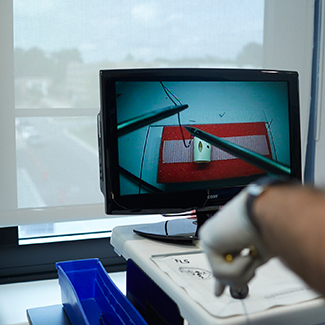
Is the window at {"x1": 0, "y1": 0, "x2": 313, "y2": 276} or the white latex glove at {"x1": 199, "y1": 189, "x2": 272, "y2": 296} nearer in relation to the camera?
the white latex glove at {"x1": 199, "y1": 189, "x2": 272, "y2": 296}

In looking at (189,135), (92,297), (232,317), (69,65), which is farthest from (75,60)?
(232,317)

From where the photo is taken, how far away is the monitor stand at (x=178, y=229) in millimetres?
1150

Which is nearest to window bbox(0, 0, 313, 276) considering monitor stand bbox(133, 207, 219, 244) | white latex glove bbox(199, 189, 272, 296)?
monitor stand bbox(133, 207, 219, 244)

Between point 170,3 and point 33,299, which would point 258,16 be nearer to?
point 170,3

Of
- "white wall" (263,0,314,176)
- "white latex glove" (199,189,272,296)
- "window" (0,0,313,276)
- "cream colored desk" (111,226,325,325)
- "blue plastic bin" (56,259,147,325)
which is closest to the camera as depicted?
"white latex glove" (199,189,272,296)

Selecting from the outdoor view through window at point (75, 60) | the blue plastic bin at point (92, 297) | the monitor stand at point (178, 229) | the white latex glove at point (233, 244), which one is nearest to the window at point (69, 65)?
the outdoor view through window at point (75, 60)

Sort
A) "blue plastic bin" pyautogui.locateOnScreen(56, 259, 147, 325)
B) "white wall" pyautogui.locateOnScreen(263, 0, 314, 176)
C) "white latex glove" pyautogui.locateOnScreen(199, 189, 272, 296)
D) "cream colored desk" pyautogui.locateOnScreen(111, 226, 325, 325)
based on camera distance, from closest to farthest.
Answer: "white latex glove" pyautogui.locateOnScreen(199, 189, 272, 296) → "cream colored desk" pyautogui.locateOnScreen(111, 226, 325, 325) → "blue plastic bin" pyautogui.locateOnScreen(56, 259, 147, 325) → "white wall" pyautogui.locateOnScreen(263, 0, 314, 176)

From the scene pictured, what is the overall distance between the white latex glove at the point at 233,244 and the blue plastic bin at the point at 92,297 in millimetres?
417

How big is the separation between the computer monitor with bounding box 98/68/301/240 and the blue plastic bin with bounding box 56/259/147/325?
0.24 metres

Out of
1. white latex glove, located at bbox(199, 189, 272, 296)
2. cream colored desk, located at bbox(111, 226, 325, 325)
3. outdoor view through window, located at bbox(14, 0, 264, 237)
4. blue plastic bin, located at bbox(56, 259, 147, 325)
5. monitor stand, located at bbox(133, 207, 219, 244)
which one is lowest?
blue plastic bin, located at bbox(56, 259, 147, 325)

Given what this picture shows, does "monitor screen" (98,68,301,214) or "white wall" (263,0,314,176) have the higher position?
"white wall" (263,0,314,176)

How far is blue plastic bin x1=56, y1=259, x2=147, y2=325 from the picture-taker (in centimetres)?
108

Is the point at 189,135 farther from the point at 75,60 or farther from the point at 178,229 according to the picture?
the point at 75,60

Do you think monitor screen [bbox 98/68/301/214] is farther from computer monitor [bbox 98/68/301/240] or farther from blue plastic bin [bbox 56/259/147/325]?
blue plastic bin [bbox 56/259/147/325]
